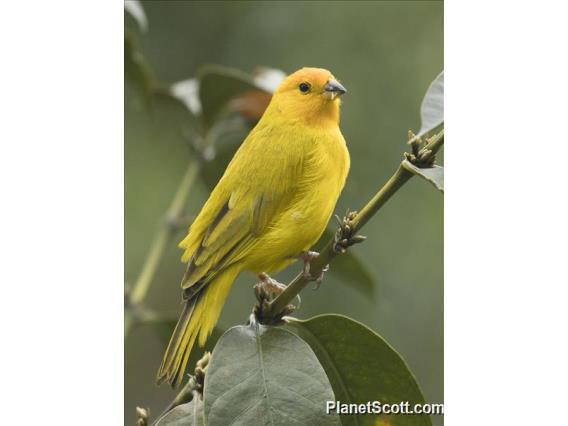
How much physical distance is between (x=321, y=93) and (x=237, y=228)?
0.65 m

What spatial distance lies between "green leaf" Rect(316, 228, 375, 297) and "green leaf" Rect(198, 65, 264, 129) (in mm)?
552

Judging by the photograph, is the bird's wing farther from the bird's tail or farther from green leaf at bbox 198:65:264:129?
green leaf at bbox 198:65:264:129

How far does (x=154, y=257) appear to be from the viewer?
8.94 ft

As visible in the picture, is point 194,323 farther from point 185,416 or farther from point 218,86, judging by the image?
point 218,86

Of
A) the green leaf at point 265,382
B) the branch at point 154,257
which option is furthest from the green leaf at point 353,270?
the green leaf at point 265,382

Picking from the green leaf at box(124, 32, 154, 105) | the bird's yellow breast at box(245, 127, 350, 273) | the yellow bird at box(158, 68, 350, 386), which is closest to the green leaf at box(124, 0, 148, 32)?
the green leaf at box(124, 32, 154, 105)

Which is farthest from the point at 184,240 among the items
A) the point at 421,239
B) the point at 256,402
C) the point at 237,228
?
the point at 421,239

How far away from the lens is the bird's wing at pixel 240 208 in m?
2.73

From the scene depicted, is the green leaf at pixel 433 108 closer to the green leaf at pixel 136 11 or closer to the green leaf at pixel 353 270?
the green leaf at pixel 353 270

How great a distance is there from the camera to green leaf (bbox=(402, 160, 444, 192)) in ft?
6.84

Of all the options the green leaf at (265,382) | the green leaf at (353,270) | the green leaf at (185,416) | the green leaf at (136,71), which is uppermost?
the green leaf at (136,71)

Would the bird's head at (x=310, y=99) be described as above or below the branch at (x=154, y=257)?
above

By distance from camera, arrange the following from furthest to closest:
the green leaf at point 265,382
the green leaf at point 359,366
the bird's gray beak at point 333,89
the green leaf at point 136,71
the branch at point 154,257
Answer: the bird's gray beak at point 333,89 → the green leaf at point 136,71 → the branch at point 154,257 → the green leaf at point 359,366 → the green leaf at point 265,382
